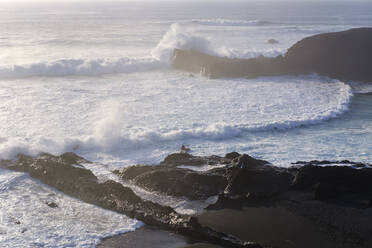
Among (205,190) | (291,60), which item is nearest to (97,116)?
(205,190)

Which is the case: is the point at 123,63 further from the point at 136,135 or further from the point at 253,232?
the point at 253,232

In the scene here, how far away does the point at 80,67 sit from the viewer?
2978cm

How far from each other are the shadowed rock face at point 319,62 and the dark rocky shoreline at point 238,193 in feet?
51.0

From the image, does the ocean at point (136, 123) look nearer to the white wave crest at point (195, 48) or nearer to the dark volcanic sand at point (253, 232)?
the dark volcanic sand at point (253, 232)

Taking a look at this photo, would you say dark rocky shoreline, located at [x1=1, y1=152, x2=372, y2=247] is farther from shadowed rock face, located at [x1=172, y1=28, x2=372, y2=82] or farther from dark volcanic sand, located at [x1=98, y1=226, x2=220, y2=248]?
shadowed rock face, located at [x1=172, y1=28, x2=372, y2=82]

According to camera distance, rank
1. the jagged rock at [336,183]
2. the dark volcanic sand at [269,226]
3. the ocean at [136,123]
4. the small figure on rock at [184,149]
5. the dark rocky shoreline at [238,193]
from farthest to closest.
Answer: the small figure on rock at [184,149] → the ocean at [136,123] → the jagged rock at [336,183] → the dark rocky shoreline at [238,193] → the dark volcanic sand at [269,226]

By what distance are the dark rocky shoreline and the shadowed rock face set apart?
15.5 m

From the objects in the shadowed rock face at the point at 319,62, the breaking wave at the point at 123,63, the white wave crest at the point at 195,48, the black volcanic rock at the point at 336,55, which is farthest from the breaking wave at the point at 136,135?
the white wave crest at the point at 195,48

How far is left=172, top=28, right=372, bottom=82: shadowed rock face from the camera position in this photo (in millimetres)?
26938

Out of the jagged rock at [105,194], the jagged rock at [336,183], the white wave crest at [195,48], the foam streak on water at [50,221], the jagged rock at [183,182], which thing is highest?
the white wave crest at [195,48]

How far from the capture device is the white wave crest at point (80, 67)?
1108 inches

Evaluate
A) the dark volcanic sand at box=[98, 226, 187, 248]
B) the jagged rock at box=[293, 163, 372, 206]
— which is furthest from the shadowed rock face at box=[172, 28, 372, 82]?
the dark volcanic sand at box=[98, 226, 187, 248]

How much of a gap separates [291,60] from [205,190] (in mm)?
19477

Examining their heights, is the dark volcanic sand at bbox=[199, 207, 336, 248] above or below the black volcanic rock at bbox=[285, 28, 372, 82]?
below
